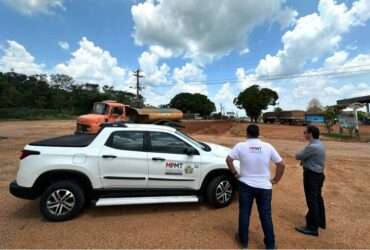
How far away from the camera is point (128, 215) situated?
13.7 ft

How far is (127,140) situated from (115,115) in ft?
32.5

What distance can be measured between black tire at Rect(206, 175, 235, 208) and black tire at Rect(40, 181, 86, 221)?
226 cm

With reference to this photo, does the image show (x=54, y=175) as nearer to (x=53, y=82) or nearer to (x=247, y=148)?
(x=247, y=148)

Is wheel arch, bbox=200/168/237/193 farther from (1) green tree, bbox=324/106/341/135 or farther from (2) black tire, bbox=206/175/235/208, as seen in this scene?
(1) green tree, bbox=324/106/341/135

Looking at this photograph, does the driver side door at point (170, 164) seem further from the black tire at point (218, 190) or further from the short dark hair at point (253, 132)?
the short dark hair at point (253, 132)

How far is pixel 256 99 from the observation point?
60.7 meters

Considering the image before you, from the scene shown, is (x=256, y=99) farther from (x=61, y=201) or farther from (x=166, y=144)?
(x=61, y=201)

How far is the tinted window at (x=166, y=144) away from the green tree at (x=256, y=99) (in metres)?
59.1

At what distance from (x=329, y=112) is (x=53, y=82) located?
334ft

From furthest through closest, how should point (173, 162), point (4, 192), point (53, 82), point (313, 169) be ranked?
point (53, 82), point (4, 192), point (173, 162), point (313, 169)

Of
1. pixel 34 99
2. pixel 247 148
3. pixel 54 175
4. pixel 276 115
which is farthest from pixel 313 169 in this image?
pixel 34 99

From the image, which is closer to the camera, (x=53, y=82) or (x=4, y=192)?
(x=4, y=192)

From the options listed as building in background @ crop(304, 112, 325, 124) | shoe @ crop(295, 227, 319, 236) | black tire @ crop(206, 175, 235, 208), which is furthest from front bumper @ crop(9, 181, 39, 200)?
building in background @ crop(304, 112, 325, 124)

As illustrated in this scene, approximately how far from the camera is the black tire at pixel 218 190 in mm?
4453
